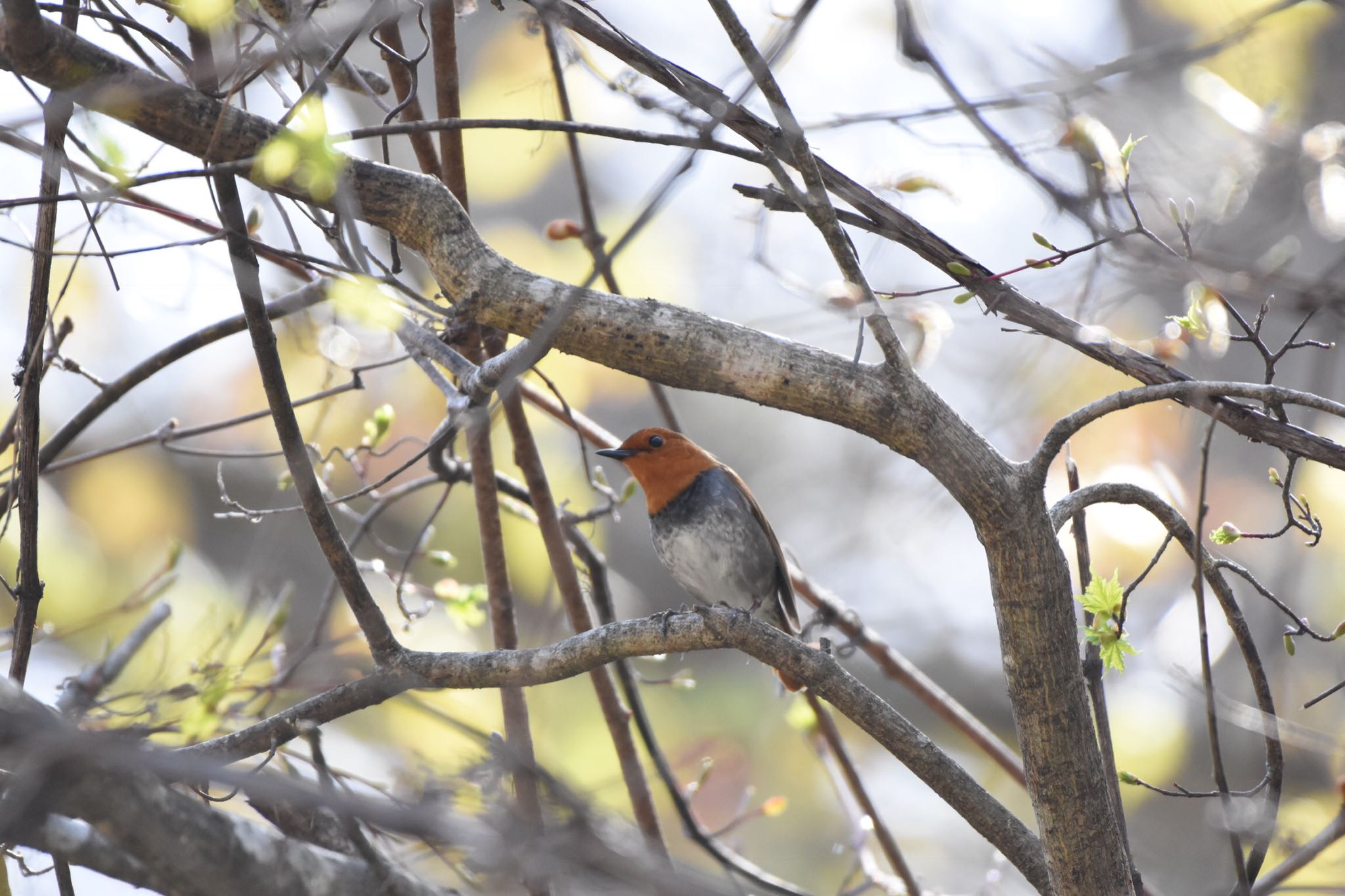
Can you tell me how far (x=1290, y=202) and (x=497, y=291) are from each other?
14.3 feet

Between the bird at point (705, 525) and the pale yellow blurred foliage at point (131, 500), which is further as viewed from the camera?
the pale yellow blurred foliage at point (131, 500)

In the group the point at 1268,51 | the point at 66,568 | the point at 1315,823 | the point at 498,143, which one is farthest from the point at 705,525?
the point at 498,143

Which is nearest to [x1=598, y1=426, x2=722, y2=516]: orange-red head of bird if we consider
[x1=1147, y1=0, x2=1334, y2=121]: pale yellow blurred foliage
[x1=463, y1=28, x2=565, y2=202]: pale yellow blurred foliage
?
[x1=1147, y1=0, x2=1334, y2=121]: pale yellow blurred foliage

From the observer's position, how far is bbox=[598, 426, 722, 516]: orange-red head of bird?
13.1ft

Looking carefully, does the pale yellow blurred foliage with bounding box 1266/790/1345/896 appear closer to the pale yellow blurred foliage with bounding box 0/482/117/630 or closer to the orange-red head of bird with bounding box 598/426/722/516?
the orange-red head of bird with bounding box 598/426/722/516

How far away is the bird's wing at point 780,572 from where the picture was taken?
3.79m

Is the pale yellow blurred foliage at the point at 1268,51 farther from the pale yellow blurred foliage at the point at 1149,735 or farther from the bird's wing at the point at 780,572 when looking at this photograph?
the pale yellow blurred foliage at the point at 1149,735

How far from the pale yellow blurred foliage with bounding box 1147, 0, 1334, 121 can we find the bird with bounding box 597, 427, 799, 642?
210 centimetres

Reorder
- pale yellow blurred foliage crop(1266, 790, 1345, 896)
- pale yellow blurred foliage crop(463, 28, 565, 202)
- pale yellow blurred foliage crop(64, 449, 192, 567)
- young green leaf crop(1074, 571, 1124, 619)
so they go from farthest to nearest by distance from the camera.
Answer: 1. pale yellow blurred foliage crop(463, 28, 565, 202)
2. pale yellow blurred foliage crop(64, 449, 192, 567)
3. pale yellow blurred foliage crop(1266, 790, 1345, 896)
4. young green leaf crop(1074, 571, 1124, 619)

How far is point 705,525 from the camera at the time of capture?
386cm

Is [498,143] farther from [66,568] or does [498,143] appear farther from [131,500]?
[66,568]

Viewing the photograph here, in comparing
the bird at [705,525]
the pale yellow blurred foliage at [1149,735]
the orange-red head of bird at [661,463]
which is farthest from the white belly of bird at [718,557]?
the pale yellow blurred foliage at [1149,735]

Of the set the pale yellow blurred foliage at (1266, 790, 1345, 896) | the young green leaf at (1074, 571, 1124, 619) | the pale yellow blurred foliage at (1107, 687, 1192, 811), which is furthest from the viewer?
the pale yellow blurred foliage at (1107, 687, 1192, 811)

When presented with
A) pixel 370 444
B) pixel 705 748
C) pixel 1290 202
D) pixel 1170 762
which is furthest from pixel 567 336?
pixel 1170 762
